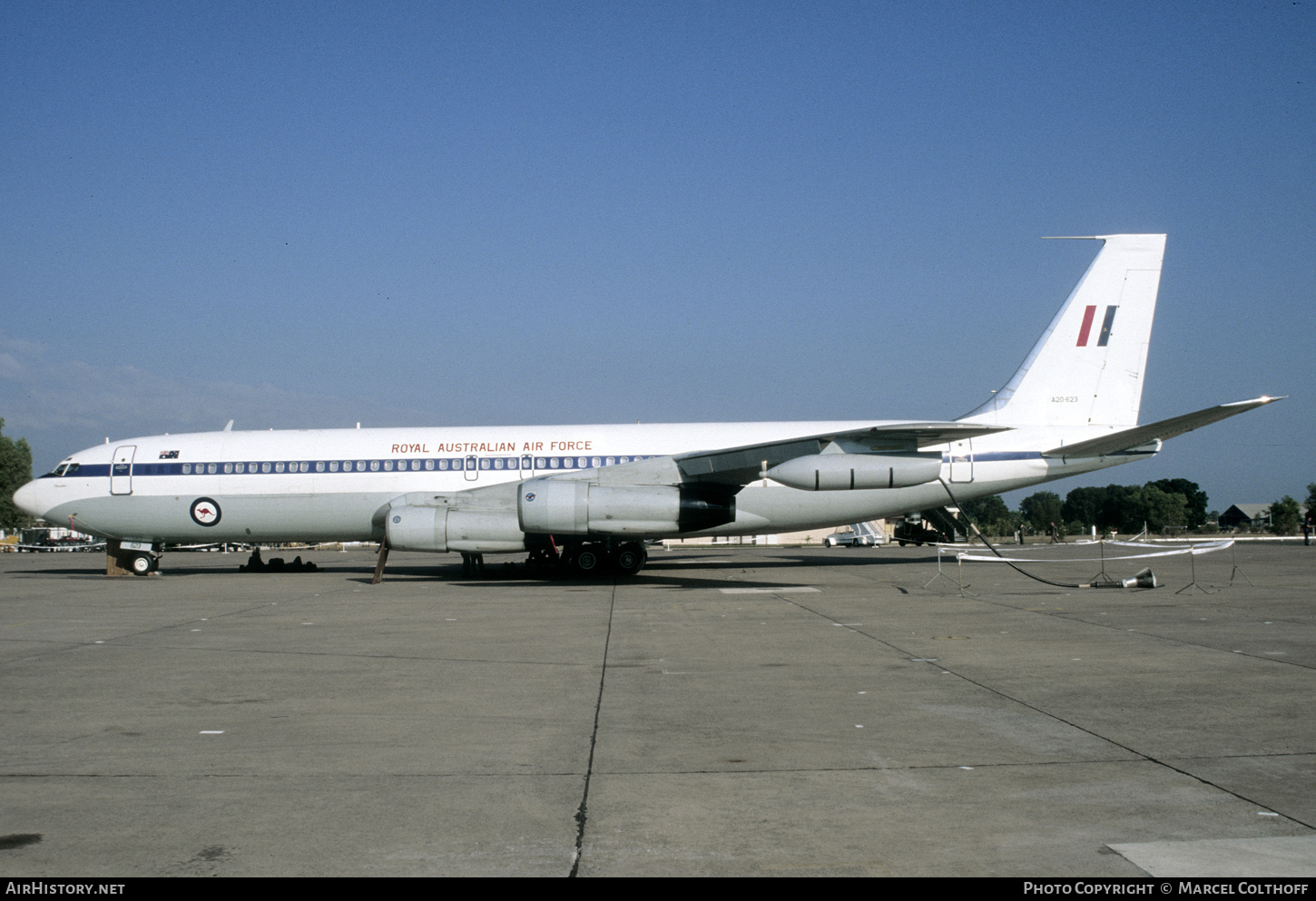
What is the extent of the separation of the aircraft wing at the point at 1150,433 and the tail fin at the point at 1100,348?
104 centimetres

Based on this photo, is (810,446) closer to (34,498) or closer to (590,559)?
(590,559)

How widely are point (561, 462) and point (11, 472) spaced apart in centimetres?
8041

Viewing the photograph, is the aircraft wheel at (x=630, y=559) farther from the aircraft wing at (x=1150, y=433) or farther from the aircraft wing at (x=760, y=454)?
the aircraft wing at (x=1150, y=433)

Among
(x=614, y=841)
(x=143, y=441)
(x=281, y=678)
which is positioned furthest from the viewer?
(x=143, y=441)

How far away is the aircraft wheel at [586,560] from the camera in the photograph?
20.8 metres

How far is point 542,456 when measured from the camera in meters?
21.6

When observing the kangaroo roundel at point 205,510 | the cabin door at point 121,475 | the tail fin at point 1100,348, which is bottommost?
the kangaroo roundel at point 205,510

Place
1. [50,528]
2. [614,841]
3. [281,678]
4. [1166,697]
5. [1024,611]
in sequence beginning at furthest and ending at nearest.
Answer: [50,528] → [1024,611] → [281,678] → [1166,697] → [614,841]

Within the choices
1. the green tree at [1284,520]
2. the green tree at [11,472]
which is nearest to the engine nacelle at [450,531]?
the green tree at [1284,520]
